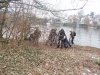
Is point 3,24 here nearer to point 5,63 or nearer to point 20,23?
point 20,23

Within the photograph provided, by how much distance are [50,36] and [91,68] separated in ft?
16.2

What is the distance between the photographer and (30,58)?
7125 millimetres

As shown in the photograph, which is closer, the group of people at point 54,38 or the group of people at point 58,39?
the group of people at point 54,38

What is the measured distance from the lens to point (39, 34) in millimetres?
10859

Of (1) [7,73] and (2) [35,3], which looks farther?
(2) [35,3]

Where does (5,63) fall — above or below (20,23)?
below

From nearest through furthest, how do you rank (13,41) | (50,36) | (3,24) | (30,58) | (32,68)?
(32,68)
(30,58)
(13,41)
(3,24)
(50,36)

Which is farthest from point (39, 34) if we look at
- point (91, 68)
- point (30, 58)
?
point (91, 68)

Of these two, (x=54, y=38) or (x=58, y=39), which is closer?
(x=58, y=39)

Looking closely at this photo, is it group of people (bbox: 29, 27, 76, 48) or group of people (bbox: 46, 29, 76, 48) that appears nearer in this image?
group of people (bbox: 29, 27, 76, 48)

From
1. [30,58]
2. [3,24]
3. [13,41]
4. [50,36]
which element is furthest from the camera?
[50,36]

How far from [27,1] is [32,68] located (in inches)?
182

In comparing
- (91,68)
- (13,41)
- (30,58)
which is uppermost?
(13,41)

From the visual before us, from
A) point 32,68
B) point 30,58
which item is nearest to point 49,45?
point 30,58
